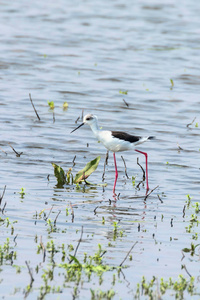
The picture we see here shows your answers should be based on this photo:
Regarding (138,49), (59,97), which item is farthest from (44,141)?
(138,49)

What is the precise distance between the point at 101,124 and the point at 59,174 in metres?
4.63

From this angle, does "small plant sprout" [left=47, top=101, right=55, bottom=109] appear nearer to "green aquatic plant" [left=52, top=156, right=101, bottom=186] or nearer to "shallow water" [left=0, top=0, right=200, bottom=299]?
"shallow water" [left=0, top=0, right=200, bottom=299]

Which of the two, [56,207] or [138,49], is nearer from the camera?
[56,207]

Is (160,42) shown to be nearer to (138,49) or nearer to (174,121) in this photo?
(138,49)

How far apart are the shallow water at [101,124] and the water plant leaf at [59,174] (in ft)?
0.40

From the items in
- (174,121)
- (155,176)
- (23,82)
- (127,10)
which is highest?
(127,10)

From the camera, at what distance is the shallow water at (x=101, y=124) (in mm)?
7223

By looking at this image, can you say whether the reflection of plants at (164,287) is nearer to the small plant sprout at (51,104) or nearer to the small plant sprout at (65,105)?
the small plant sprout at (51,104)

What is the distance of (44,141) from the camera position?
41.4ft

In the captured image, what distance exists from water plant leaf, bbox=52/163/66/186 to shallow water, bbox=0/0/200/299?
0.12m

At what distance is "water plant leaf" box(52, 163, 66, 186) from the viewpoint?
9.76m

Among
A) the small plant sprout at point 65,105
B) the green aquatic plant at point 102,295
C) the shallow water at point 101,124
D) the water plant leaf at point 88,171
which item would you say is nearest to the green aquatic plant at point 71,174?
the water plant leaf at point 88,171

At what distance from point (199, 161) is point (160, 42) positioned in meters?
13.0

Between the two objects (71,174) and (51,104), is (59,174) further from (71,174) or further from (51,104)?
(51,104)
